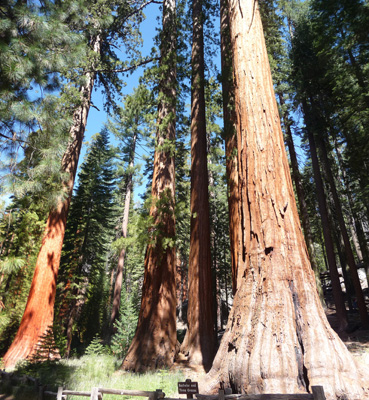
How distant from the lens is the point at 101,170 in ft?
68.5

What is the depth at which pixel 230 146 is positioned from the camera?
5.88 meters

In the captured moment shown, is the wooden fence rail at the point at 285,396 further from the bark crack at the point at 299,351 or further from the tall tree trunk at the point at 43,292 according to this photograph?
the tall tree trunk at the point at 43,292

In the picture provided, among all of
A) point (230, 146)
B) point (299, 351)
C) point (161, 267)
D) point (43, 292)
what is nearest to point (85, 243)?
point (43, 292)

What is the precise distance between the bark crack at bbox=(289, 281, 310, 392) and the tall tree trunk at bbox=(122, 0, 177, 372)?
4542mm

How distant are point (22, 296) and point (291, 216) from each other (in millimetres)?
15025

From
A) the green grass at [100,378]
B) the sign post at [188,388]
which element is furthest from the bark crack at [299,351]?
the green grass at [100,378]

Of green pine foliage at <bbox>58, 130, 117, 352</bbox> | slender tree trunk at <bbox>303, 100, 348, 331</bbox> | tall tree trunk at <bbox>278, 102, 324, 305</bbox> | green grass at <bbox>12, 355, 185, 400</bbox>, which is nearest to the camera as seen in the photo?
green grass at <bbox>12, 355, 185, 400</bbox>

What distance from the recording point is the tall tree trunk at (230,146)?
4778mm

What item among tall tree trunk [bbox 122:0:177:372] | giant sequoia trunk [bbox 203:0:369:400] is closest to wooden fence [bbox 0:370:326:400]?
giant sequoia trunk [bbox 203:0:369:400]

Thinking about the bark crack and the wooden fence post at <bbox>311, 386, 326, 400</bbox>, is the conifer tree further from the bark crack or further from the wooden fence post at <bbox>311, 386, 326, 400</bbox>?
the wooden fence post at <bbox>311, 386, 326, 400</bbox>

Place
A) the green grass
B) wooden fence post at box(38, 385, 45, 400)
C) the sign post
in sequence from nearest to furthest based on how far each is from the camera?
the sign post
the green grass
wooden fence post at box(38, 385, 45, 400)

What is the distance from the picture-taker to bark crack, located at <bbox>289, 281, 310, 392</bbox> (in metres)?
2.47

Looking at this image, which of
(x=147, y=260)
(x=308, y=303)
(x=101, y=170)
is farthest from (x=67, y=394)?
(x=101, y=170)

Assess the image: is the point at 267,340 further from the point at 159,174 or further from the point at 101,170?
the point at 101,170
